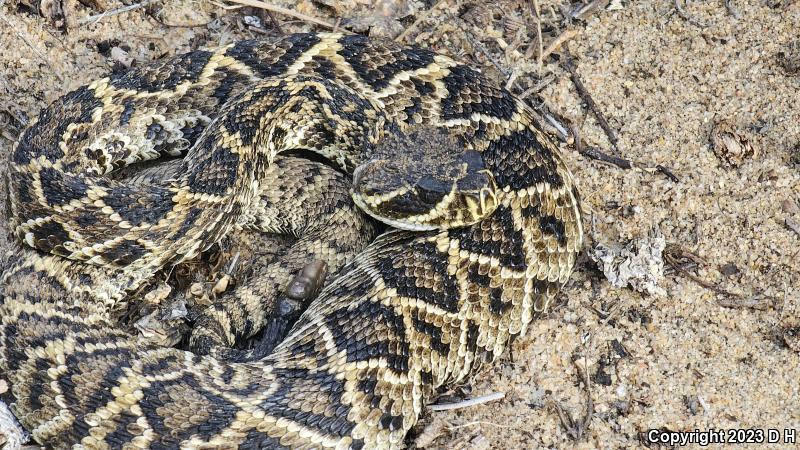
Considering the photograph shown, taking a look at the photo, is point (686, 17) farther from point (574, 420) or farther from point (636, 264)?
point (574, 420)

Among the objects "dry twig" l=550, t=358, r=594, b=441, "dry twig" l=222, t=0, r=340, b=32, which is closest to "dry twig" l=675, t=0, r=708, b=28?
"dry twig" l=222, t=0, r=340, b=32

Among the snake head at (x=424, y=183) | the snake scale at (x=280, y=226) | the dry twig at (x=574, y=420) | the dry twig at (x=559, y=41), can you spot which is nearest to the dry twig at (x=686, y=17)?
the dry twig at (x=559, y=41)

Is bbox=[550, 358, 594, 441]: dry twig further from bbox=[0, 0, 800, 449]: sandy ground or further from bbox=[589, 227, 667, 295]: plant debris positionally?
bbox=[589, 227, 667, 295]: plant debris

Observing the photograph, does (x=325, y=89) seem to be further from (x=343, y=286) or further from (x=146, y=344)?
(x=146, y=344)

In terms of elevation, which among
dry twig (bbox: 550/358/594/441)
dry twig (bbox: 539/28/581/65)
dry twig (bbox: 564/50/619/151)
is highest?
dry twig (bbox: 539/28/581/65)

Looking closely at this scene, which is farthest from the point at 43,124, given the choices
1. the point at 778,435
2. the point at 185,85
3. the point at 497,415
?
the point at 778,435

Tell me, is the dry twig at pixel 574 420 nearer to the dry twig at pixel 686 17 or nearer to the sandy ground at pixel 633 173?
the sandy ground at pixel 633 173
